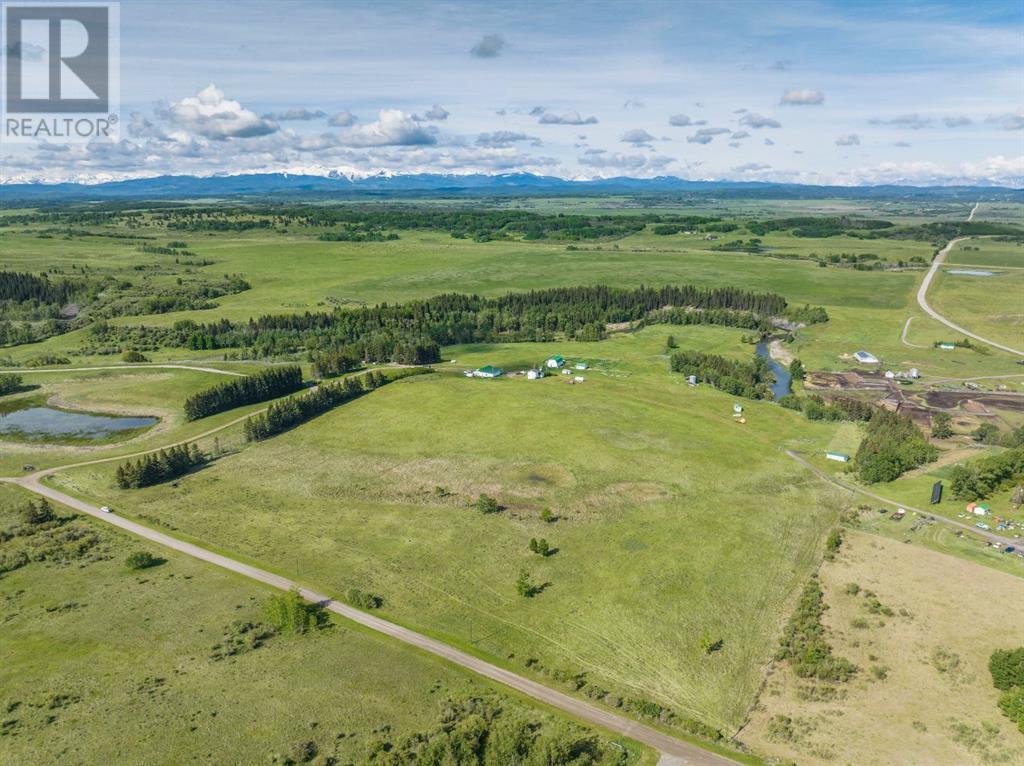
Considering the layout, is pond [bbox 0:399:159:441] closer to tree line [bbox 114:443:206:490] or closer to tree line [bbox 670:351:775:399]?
tree line [bbox 114:443:206:490]

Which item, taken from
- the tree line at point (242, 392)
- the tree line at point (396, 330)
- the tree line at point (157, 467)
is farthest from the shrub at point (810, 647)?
the tree line at point (396, 330)

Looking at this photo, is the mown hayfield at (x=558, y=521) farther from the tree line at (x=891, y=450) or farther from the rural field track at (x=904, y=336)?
the rural field track at (x=904, y=336)

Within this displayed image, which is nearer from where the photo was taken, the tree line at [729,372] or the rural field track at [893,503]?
the rural field track at [893,503]

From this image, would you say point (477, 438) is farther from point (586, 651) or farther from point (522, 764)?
point (522, 764)

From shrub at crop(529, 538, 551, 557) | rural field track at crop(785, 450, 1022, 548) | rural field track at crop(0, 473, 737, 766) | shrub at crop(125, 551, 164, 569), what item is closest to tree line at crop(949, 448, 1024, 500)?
rural field track at crop(785, 450, 1022, 548)

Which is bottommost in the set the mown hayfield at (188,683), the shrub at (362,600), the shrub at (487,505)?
the mown hayfield at (188,683)
